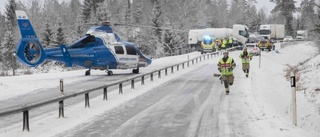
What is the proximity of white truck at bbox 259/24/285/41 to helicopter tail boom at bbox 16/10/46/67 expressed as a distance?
6231cm

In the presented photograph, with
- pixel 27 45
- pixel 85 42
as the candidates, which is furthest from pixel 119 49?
pixel 27 45

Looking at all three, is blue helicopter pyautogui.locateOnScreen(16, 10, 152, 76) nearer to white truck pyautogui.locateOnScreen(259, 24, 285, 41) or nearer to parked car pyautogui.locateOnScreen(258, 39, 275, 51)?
parked car pyautogui.locateOnScreen(258, 39, 275, 51)

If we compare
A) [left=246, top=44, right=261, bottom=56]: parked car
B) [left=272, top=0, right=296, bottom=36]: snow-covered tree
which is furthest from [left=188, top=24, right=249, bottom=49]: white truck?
[left=272, top=0, right=296, bottom=36]: snow-covered tree

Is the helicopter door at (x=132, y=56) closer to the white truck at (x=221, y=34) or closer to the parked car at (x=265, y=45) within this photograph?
the parked car at (x=265, y=45)

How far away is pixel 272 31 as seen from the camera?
80.6 meters

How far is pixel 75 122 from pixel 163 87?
343 inches

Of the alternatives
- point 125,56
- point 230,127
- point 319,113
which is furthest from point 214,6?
point 230,127

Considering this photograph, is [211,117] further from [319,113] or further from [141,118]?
[319,113]

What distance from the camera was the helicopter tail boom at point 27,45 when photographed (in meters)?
19.9

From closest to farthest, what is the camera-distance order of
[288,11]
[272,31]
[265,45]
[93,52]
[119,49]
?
[93,52] < [119,49] < [265,45] < [272,31] < [288,11]

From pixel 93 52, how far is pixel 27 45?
4631mm

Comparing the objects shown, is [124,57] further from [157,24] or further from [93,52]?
[157,24]

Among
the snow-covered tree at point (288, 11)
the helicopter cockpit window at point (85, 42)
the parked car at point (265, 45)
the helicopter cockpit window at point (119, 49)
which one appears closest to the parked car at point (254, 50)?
the parked car at point (265, 45)

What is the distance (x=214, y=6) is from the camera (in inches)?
4808
